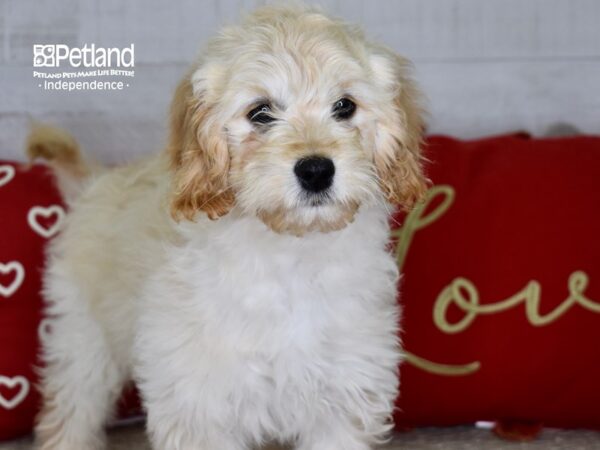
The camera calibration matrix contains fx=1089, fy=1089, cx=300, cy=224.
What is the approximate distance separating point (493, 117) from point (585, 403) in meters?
0.98

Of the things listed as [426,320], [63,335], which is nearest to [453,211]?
[426,320]

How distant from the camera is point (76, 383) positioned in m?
2.40

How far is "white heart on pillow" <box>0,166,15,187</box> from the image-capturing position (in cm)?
261

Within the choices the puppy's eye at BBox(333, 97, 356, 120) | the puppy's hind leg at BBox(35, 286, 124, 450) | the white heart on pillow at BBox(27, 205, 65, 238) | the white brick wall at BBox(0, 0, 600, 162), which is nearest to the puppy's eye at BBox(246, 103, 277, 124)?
the puppy's eye at BBox(333, 97, 356, 120)

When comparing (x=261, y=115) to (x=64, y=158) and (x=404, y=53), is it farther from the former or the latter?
(x=404, y=53)

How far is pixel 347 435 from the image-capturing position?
2139mm

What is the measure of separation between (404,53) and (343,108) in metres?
1.18

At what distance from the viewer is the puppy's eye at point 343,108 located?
1954mm

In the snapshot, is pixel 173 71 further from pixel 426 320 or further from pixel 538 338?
pixel 538 338

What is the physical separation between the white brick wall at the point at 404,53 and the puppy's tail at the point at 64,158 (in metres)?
0.47

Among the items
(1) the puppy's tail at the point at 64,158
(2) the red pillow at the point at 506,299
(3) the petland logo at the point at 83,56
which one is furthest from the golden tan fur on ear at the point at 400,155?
(3) the petland logo at the point at 83,56

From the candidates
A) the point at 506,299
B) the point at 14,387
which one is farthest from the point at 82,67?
the point at 506,299

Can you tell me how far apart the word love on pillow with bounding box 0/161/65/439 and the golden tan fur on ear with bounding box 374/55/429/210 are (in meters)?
0.93

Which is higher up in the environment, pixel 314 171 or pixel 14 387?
pixel 314 171
